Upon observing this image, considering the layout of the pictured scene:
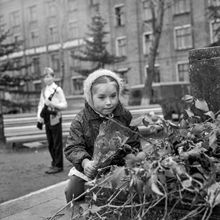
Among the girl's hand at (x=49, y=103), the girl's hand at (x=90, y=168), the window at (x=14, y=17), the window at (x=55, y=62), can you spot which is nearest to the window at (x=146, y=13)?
the window at (x=14, y=17)

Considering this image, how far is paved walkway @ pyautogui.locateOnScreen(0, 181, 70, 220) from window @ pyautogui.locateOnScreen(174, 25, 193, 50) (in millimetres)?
25544

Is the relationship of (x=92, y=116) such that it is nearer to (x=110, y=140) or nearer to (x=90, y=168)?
(x=90, y=168)

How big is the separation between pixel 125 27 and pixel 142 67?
12.1 feet

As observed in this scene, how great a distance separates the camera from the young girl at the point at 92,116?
2.25m

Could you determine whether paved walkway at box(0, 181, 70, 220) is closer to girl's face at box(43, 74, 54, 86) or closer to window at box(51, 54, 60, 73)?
girl's face at box(43, 74, 54, 86)

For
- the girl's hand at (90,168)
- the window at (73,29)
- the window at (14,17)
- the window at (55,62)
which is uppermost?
the window at (14,17)

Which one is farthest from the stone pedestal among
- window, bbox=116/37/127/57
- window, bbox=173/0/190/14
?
window, bbox=116/37/127/57

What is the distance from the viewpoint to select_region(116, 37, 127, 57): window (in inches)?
1267

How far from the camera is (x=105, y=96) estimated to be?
2264mm

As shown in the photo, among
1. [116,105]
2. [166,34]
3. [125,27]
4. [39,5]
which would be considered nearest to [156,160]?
[116,105]

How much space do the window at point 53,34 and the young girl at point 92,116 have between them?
111ft

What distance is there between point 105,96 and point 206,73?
1.94 feet

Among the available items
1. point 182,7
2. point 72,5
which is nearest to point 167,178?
point 72,5

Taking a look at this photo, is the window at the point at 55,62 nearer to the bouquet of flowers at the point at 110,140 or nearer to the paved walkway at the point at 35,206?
the paved walkway at the point at 35,206
